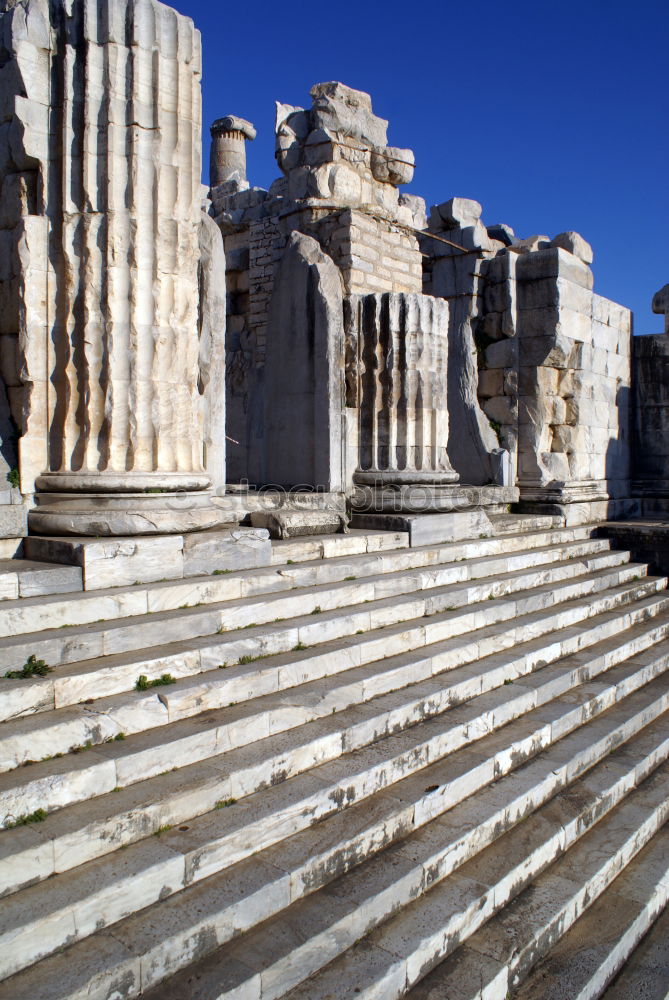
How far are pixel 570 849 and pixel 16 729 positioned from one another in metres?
2.80

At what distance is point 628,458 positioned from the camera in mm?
12992

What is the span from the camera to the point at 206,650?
158 inches

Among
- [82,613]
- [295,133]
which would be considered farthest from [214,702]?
[295,133]

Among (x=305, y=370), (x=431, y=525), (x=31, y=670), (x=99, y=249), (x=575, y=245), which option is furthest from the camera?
(x=575, y=245)

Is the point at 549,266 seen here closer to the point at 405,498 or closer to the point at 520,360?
the point at 520,360

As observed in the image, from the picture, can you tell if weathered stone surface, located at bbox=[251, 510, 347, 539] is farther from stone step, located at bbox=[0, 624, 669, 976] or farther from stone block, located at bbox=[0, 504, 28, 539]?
stone step, located at bbox=[0, 624, 669, 976]

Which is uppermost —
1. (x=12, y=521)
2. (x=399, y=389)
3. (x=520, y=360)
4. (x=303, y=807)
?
(x=520, y=360)

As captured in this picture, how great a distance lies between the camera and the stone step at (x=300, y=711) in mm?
2934

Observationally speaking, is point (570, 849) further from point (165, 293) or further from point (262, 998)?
point (165, 293)

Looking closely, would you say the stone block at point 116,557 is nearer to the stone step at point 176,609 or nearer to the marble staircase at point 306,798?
the marble staircase at point 306,798

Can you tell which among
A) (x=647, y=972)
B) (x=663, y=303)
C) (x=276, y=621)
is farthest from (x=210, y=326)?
(x=663, y=303)

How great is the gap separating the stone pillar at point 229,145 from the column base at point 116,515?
20.8m

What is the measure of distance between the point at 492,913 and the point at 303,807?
0.95 m

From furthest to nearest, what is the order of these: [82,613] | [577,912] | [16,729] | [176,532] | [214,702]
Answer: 1. [176,532]
2. [82,613]
3. [214,702]
4. [577,912]
5. [16,729]
